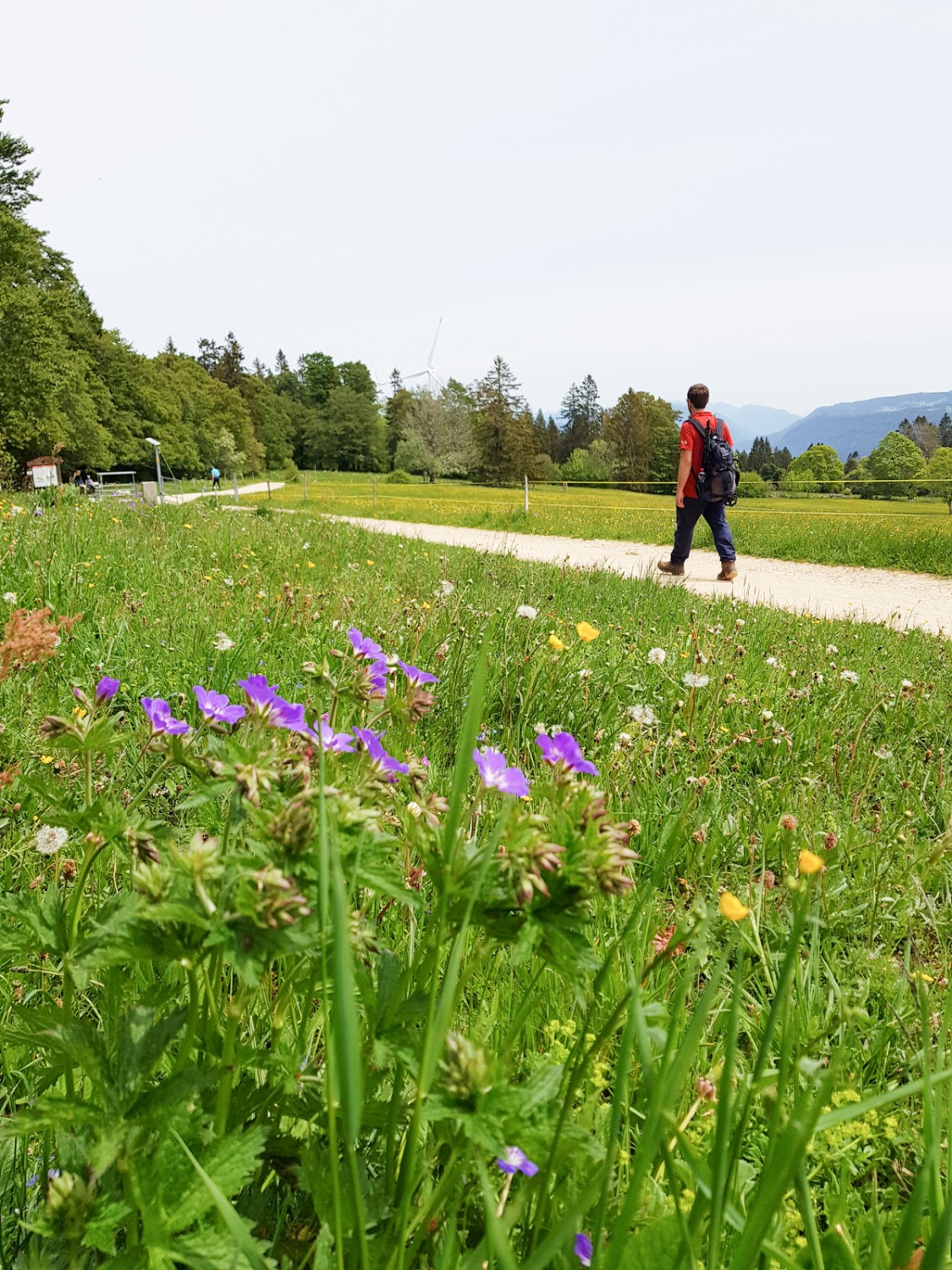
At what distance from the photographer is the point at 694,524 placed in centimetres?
981

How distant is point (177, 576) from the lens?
4809 mm

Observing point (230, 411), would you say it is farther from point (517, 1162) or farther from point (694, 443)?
point (517, 1162)

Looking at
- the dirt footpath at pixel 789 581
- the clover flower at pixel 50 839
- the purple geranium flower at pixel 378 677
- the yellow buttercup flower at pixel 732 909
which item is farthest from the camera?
the dirt footpath at pixel 789 581

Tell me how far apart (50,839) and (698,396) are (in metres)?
9.37

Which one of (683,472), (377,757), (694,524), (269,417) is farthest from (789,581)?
(269,417)

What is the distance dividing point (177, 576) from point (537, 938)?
14.9 ft

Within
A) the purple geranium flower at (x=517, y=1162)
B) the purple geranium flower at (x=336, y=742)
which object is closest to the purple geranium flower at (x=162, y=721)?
the purple geranium flower at (x=336, y=742)

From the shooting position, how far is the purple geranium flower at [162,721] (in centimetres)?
97

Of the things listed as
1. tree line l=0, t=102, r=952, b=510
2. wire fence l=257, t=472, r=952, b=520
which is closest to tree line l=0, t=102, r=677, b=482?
tree line l=0, t=102, r=952, b=510

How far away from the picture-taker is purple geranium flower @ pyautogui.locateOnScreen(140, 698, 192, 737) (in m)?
0.97

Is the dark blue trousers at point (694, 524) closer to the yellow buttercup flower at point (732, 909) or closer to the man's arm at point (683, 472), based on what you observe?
the man's arm at point (683, 472)

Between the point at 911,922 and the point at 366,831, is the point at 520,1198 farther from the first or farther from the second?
the point at 911,922

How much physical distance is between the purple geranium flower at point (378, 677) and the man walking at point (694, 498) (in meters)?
8.42

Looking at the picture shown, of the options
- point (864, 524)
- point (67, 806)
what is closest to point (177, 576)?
Result: point (67, 806)
